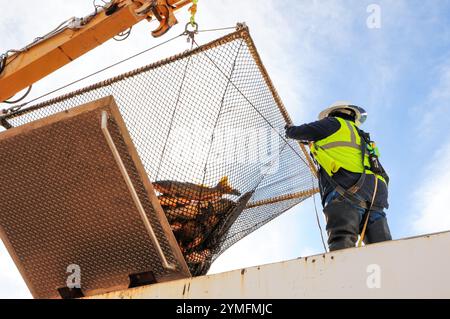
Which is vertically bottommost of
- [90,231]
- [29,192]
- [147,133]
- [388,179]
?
[90,231]

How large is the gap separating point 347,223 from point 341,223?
0.04 meters

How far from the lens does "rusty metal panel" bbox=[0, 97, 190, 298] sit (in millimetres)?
3311

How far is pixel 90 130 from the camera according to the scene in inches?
129

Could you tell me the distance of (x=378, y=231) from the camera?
3.86 meters

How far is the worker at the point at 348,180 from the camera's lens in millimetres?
3747

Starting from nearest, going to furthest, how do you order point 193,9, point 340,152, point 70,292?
point 70,292, point 340,152, point 193,9

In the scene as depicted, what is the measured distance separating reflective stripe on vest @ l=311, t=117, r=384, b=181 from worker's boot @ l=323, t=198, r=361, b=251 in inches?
11.1

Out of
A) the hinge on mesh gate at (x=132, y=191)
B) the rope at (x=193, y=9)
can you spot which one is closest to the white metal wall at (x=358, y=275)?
the hinge on mesh gate at (x=132, y=191)

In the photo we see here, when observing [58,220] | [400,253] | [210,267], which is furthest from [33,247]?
[400,253]

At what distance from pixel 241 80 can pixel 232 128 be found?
0.37m

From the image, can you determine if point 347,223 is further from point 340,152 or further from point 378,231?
point 340,152

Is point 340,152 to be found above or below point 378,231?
above

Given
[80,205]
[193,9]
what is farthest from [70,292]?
[193,9]
